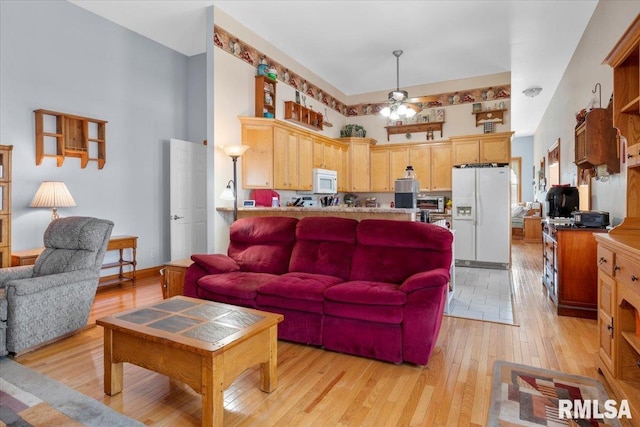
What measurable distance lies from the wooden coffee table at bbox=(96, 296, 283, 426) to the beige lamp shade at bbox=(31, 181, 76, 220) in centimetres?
255

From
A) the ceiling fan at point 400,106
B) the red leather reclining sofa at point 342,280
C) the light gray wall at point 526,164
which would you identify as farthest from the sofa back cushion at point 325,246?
the light gray wall at point 526,164

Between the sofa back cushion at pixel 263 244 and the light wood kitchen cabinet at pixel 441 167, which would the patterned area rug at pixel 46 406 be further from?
the light wood kitchen cabinet at pixel 441 167

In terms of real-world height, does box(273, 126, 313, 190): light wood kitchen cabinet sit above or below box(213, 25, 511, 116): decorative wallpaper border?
below

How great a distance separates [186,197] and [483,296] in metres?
4.36

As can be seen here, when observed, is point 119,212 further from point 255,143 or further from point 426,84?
point 426,84

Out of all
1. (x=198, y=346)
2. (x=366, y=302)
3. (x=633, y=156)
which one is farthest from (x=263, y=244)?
(x=633, y=156)

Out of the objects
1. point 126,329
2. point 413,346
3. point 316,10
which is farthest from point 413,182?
point 126,329

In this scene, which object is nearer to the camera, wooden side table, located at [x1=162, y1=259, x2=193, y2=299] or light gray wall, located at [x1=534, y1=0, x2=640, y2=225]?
light gray wall, located at [x1=534, y1=0, x2=640, y2=225]

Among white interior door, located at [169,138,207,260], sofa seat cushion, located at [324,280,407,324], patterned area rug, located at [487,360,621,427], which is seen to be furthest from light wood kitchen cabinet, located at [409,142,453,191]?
patterned area rug, located at [487,360,621,427]

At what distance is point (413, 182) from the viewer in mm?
3953

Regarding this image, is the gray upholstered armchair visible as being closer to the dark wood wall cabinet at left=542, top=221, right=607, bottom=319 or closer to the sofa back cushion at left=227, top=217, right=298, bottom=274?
the sofa back cushion at left=227, top=217, right=298, bottom=274

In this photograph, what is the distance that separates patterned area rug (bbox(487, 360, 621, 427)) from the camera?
1.86 m

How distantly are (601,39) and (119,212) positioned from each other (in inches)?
246

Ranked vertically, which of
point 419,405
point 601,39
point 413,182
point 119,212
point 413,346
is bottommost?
point 419,405
